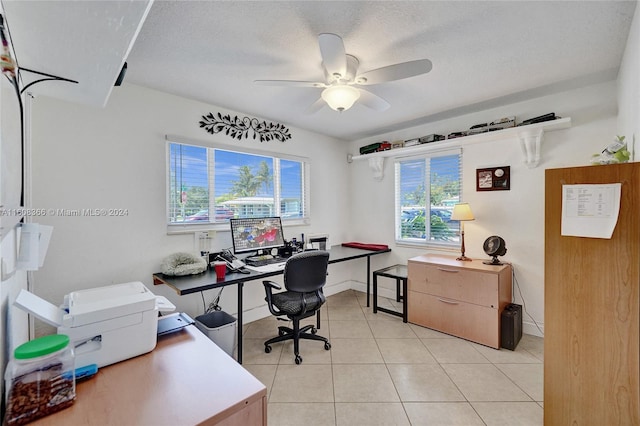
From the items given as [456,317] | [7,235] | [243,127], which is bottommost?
[456,317]

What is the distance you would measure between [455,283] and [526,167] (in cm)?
142

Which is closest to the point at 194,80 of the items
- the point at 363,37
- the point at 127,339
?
the point at 363,37

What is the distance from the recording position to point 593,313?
1.37 m

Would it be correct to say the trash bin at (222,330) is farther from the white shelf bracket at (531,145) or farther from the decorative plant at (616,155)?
the white shelf bracket at (531,145)

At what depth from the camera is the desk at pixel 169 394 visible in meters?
0.81

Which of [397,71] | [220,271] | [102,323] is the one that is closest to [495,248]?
[397,71]

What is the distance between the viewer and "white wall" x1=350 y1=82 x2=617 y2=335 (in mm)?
2504

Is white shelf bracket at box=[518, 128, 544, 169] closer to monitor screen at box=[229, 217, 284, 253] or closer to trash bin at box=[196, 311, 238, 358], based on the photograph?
monitor screen at box=[229, 217, 284, 253]

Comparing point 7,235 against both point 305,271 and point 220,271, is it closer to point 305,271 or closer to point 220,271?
point 220,271

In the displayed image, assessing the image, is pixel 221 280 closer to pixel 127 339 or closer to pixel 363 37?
pixel 127 339

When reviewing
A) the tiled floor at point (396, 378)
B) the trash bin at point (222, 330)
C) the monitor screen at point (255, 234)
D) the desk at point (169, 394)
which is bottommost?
the tiled floor at point (396, 378)

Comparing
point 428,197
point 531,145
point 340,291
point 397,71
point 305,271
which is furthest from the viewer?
point 340,291

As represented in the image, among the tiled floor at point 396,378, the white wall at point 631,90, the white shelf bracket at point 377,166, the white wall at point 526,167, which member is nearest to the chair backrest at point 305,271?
the tiled floor at point 396,378

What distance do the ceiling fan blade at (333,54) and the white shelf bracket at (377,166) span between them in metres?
2.20
